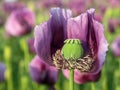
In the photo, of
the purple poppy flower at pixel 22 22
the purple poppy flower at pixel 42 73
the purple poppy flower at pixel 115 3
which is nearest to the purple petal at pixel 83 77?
the purple poppy flower at pixel 42 73

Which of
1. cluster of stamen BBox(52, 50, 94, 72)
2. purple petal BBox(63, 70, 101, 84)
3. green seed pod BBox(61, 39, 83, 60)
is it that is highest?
green seed pod BBox(61, 39, 83, 60)

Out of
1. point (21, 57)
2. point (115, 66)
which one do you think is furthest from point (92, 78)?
point (21, 57)

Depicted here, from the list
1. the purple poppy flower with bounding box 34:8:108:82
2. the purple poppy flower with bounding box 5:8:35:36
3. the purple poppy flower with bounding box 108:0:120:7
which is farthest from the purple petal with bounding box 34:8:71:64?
the purple poppy flower with bounding box 108:0:120:7

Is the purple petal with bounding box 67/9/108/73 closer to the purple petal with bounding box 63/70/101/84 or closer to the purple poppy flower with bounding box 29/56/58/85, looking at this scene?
the purple petal with bounding box 63/70/101/84

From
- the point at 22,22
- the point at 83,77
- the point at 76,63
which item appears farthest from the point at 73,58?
the point at 22,22

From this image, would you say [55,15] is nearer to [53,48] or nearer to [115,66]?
[53,48]

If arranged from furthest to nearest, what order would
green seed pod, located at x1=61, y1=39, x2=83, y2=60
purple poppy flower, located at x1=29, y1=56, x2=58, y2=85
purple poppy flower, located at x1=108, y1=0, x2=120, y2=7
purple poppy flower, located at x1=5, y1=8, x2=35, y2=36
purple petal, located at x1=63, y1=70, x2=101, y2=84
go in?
purple poppy flower, located at x1=108, y1=0, x2=120, y2=7
purple poppy flower, located at x1=5, y1=8, x2=35, y2=36
purple poppy flower, located at x1=29, y1=56, x2=58, y2=85
purple petal, located at x1=63, y1=70, x2=101, y2=84
green seed pod, located at x1=61, y1=39, x2=83, y2=60
